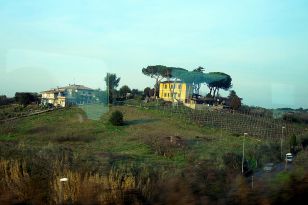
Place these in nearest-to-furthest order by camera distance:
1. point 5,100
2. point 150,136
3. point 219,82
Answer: point 150,136, point 5,100, point 219,82

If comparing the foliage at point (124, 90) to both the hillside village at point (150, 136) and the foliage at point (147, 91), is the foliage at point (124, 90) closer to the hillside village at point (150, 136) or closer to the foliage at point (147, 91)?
the hillside village at point (150, 136)

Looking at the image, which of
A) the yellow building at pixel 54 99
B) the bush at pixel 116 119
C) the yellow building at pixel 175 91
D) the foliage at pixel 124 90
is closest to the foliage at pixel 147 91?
the yellow building at pixel 175 91

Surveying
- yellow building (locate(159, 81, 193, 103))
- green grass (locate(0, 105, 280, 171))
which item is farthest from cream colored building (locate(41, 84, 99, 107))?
yellow building (locate(159, 81, 193, 103))

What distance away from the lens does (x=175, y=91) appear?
200ft

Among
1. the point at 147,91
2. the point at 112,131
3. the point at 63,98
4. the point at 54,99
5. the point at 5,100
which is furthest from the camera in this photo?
the point at 147,91

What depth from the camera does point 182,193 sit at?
13.5ft

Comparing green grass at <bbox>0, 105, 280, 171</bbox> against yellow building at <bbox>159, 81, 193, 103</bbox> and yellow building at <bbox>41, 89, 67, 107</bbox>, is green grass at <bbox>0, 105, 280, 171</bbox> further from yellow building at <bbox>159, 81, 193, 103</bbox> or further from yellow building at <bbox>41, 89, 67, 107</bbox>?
yellow building at <bbox>159, 81, 193, 103</bbox>

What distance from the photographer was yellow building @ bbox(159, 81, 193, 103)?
188ft

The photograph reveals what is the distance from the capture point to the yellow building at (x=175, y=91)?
57319 millimetres

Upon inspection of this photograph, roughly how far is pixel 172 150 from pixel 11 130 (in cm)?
1434

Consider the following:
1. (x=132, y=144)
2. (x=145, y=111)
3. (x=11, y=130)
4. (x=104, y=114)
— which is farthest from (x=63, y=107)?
(x=132, y=144)

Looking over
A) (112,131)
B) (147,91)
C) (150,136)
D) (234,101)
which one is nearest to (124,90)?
(147,91)

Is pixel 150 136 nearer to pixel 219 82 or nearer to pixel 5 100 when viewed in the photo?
pixel 5 100

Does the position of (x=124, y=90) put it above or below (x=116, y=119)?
above
